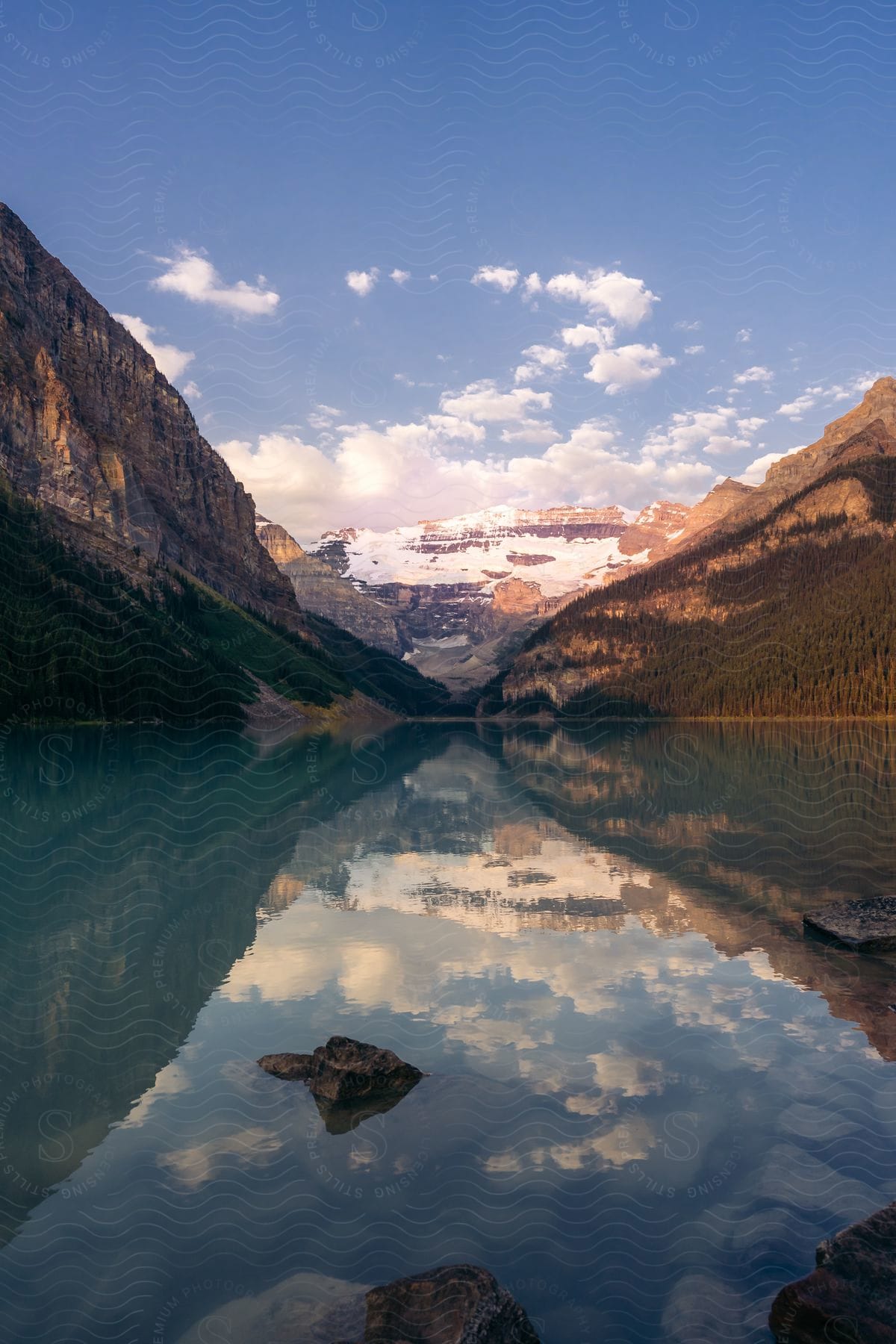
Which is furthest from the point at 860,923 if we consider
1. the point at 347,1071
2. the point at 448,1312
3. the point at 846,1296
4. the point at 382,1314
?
the point at 382,1314

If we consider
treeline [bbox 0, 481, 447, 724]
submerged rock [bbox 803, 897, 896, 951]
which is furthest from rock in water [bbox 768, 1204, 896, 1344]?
treeline [bbox 0, 481, 447, 724]

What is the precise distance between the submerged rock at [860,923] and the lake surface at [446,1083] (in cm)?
61

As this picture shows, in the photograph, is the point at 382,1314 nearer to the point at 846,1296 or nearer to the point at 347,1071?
the point at 846,1296

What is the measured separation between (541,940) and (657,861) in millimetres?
13884

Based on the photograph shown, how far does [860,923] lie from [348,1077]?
17497 millimetres

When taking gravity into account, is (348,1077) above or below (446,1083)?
above

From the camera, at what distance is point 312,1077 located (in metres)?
15.4

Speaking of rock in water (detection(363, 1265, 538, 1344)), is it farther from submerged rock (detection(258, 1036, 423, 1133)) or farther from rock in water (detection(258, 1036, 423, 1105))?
rock in water (detection(258, 1036, 423, 1105))

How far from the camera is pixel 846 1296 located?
905cm

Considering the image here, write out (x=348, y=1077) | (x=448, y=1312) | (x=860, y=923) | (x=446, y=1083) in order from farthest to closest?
(x=860, y=923) → (x=446, y=1083) → (x=348, y=1077) → (x=448, y=1312)

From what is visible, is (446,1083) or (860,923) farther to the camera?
(860,923)

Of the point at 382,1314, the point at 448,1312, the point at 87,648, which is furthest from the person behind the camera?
the point at 87,648

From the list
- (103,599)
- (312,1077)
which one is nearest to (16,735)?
(103,599)

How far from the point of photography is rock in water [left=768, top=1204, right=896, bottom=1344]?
8.71m
